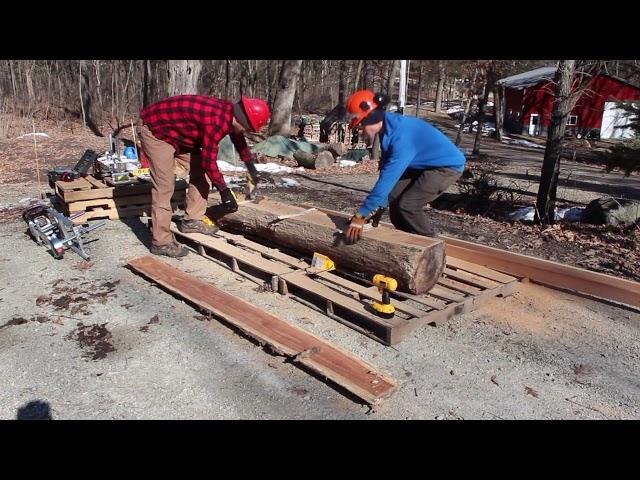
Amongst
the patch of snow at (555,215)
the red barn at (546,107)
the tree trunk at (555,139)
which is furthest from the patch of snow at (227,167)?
the red barn at (546,107)

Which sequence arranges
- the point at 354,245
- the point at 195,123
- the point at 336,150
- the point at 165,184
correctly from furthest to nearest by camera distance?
the point at 336,150 < the point at 165,184 < the point at 195,123 < the point at 354,245

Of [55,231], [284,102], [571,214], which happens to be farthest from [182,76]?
[571,214]

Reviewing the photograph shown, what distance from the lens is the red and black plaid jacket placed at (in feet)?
17.5

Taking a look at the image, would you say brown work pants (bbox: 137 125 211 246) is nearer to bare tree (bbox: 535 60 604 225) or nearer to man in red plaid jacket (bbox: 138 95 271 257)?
man in red plaid jacket (bbox: 138 95 271 257)

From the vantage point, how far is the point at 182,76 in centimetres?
1336

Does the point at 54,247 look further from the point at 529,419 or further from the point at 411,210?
the point at 529,419

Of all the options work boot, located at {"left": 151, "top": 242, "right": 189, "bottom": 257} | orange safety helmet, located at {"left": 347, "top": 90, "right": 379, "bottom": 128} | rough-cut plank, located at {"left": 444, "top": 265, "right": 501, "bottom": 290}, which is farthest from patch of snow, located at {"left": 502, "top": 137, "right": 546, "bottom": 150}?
orange safety helmet, located at {"left": 347, "top": 90, "right": 379, "bottom": 128}

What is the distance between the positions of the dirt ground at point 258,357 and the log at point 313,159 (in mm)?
8609

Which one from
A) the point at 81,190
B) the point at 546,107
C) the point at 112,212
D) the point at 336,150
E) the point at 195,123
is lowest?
the point at 112,212

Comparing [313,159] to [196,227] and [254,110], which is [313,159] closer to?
[196,227]

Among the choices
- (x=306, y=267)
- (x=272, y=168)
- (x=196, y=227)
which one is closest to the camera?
(x=306, y=267)

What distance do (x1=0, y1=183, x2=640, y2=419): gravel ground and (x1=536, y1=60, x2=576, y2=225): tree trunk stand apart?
3221 mm

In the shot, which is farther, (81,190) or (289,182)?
(289,182)

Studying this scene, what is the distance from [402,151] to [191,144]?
2684mm
